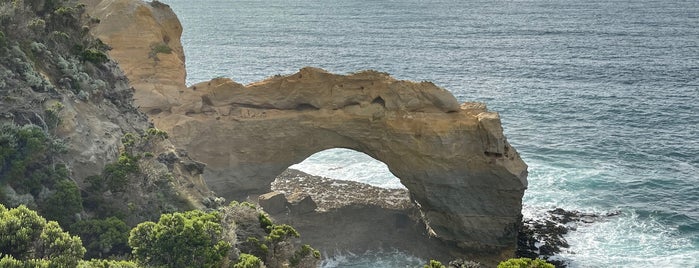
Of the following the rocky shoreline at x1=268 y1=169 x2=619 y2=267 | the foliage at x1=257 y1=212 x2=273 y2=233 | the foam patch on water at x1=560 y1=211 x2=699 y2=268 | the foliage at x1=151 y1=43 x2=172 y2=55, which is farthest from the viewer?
the foliage at x1=151 y1=43 x2=172 y2=55

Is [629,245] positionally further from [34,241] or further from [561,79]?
Result: [561,79]

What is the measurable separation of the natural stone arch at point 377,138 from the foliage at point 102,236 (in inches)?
652

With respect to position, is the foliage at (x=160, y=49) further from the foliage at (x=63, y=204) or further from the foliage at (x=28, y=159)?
the foliage at (x=63, y=204)

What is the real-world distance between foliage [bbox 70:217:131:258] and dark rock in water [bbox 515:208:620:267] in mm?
23035

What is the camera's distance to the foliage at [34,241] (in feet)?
49.2

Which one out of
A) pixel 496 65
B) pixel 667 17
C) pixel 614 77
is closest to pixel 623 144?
pixel 614 77

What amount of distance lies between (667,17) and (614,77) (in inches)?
1805

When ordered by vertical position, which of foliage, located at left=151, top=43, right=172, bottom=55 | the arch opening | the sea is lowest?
the arch opening

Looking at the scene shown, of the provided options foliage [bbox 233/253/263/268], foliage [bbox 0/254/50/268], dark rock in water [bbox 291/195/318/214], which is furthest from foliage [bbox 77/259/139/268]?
dark rock in water [bbox 291/195/318/214]

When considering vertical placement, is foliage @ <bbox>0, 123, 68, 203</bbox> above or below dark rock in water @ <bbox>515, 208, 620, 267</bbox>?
above

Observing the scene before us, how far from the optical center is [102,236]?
20.2 meters

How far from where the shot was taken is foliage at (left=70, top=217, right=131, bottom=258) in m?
20.2

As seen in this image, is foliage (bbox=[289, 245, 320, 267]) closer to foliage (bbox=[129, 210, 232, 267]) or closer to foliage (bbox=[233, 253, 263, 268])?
foliage (bbox=[233, 253, 263, 268])

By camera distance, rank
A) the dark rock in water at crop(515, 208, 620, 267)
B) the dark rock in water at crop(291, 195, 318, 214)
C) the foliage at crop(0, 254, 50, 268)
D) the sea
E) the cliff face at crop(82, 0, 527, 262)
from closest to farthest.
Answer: the foliage at crop(0, 254, 50, 268)
the cliff face at crop(82, 0, 527, 262)
the dark rock in water at crop(515, 208, 620, 267)
the sea
the dark rock in water at crop(291, 195, 318, 214)
